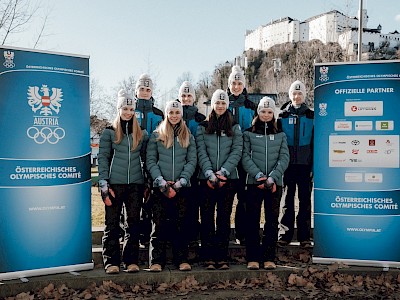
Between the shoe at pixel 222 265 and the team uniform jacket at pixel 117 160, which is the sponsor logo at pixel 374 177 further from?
the team uniform jacket at pixel 117 160

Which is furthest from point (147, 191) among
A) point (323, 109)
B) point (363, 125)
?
point (363, 125)

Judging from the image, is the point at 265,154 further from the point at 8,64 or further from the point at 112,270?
the point at 8,64

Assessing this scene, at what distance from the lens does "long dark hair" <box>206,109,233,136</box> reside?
5840mm

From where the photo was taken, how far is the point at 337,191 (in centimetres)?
615

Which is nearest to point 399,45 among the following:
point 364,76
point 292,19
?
point 292,19

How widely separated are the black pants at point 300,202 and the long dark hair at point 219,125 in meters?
1.24

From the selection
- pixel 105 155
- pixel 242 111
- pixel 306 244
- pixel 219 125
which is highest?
pixel 242 111

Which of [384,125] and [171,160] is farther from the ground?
[384,125]

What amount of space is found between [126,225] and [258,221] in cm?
164

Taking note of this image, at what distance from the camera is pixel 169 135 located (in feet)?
18.7

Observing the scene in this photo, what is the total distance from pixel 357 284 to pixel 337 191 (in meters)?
1.17

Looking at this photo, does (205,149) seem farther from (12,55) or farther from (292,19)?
(292,19)

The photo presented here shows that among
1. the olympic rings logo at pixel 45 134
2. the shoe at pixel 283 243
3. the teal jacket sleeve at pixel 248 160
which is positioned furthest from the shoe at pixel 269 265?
the olympic rings logo at pixel 45 134

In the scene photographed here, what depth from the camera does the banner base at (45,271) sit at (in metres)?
5.49
